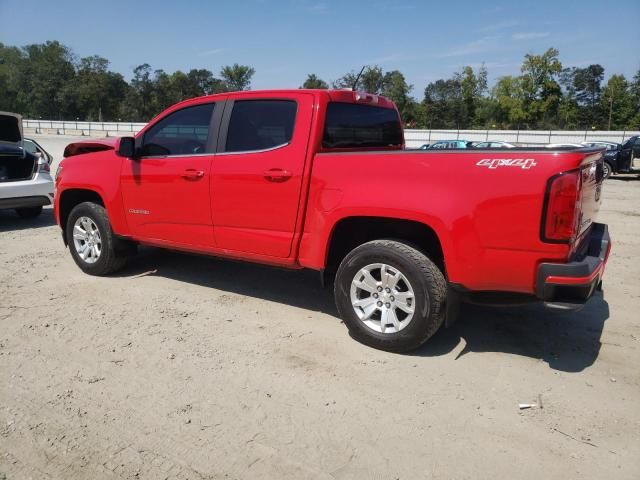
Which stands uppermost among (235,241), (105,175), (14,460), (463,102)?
(463,102)

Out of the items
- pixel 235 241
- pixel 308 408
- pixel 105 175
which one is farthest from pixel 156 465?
pixel 105 175

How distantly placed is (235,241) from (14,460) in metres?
2.30

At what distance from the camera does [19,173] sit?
841cm

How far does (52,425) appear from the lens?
2.85 meters

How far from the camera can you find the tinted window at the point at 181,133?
4617mm

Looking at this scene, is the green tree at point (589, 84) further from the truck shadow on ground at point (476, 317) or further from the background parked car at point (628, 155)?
the truck shadow on ground at point (476, 317)

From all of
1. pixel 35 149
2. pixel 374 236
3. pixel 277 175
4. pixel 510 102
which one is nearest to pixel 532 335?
pixel 374 236

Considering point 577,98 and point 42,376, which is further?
point 577,98

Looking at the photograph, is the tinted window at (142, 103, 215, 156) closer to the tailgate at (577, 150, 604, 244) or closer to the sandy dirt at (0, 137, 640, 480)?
the sandy dirt at (0, 137, 640, 480)

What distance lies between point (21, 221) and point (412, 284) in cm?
803

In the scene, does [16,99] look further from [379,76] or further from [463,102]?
[463,102]

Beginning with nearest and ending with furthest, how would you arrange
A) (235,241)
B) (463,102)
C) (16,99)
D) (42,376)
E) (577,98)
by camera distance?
(42,376), (235,241), (463,102), (577,98), (16,99)

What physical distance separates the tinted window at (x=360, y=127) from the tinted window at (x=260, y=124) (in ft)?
1.06

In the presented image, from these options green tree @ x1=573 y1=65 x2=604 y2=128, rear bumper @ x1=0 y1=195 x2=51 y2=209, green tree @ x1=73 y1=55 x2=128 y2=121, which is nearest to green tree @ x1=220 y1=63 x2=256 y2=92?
green tree @ x1=73 y1=55 x2=128 y2=121
